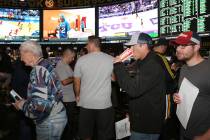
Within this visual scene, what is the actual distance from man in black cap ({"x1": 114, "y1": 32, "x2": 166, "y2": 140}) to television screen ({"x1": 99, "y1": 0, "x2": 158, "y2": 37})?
628 cm

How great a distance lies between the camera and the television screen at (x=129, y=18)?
34.8 ft

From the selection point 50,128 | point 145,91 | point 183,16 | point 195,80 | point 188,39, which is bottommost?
point 50,128

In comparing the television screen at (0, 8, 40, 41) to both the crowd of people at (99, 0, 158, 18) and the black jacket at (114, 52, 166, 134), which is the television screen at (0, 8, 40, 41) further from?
the black jacket at (114, 52, 166, 134)

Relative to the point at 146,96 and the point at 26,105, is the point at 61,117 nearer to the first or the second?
the point at 26,105

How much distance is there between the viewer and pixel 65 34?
1536 centimetres

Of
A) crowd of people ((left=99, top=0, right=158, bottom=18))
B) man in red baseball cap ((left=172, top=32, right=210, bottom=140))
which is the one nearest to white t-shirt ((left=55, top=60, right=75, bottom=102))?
man in red baseball cap ((left=172, top=32, right=210, bottom=140))

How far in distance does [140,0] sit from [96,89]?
6.86m

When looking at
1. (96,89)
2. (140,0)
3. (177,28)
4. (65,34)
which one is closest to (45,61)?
(96,89)

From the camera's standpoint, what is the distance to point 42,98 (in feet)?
11.9

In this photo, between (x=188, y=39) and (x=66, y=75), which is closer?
(x=188, y=39)

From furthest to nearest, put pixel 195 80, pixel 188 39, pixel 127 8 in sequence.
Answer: pixel 127 8 → pixel 188 39 → pixel 195 80

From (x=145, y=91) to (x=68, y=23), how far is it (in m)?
12.1

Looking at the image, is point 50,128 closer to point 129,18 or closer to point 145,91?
point 145,91

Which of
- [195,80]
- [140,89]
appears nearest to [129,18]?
[140,89]
